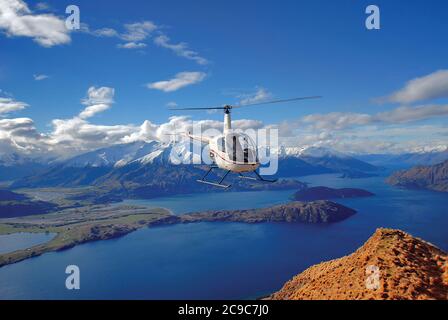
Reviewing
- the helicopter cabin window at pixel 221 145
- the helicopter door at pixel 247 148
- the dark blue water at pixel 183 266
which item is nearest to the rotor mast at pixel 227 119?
the helicopter cabin window at pixel 221 145

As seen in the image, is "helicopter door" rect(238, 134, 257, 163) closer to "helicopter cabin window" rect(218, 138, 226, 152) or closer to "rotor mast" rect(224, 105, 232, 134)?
"helicopter cabin window" rect(218, 138, 226, 152)

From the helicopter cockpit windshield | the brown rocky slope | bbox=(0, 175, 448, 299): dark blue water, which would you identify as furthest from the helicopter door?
bbox=(0, 175, 448, 299): dark blue water

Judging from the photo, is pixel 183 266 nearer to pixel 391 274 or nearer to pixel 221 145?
pixel 221 145

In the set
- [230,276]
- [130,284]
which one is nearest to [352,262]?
[230,276]

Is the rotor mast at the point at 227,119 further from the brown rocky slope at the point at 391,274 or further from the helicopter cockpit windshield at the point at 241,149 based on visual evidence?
the brown rocky slope at the point at 391,274

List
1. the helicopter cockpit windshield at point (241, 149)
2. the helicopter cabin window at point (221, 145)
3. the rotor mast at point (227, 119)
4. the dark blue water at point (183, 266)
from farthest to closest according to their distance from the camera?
1. the dark blue water at point (183, 266)
2. the rotor mast at point (227, 119)
3. the helicopter cabin window at point (221, 145)
4. the helicopter cockpit windshield at point (241, 149)

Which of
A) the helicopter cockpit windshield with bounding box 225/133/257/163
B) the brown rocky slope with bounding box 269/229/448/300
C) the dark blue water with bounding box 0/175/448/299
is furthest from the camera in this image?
the dark blue water with bounding box 0/175/448/299

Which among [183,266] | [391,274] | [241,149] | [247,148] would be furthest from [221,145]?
[183,266]
